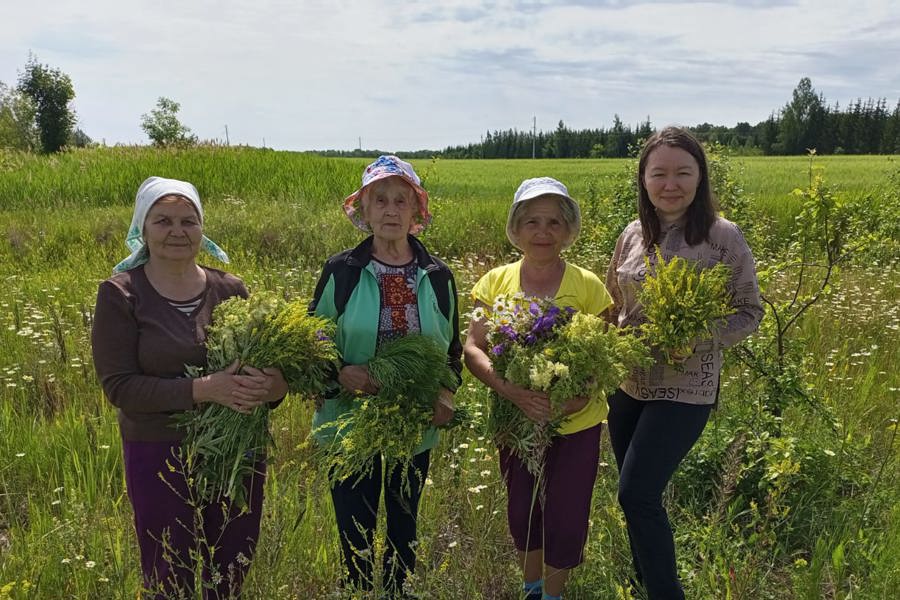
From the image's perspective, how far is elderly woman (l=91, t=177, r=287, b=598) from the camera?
6.91ft

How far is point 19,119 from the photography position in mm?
45375

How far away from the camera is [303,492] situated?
3.39 meters

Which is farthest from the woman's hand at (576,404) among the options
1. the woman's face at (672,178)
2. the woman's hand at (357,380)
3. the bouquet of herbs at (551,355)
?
the woman's face at (672,178)

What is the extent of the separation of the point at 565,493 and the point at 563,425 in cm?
30

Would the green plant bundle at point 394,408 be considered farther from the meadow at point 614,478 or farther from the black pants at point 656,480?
the black pants at point 656,480

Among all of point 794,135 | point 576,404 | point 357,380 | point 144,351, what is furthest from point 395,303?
point 794,135

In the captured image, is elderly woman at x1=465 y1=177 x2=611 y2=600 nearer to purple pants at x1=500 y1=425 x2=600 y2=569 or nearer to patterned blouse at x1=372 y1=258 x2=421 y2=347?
purple pants at x1=500 y1=425 x2=600 y2=569

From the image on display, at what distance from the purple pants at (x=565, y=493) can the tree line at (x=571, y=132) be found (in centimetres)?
2031

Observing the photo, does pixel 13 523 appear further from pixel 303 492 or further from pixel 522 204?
pixel 522 204

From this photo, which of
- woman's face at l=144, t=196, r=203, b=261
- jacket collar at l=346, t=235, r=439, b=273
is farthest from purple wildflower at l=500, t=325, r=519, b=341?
woman's face at l=144, t=196, r=203, b=261

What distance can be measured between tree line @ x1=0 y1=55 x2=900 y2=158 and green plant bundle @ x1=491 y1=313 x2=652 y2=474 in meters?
20.4

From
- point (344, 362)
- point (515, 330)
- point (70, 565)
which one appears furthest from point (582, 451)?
point (70, 565)

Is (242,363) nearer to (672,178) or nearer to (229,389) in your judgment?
(229,389)

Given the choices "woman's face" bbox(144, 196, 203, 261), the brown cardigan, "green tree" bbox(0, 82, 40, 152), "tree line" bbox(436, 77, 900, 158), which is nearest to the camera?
the brown cardigan
